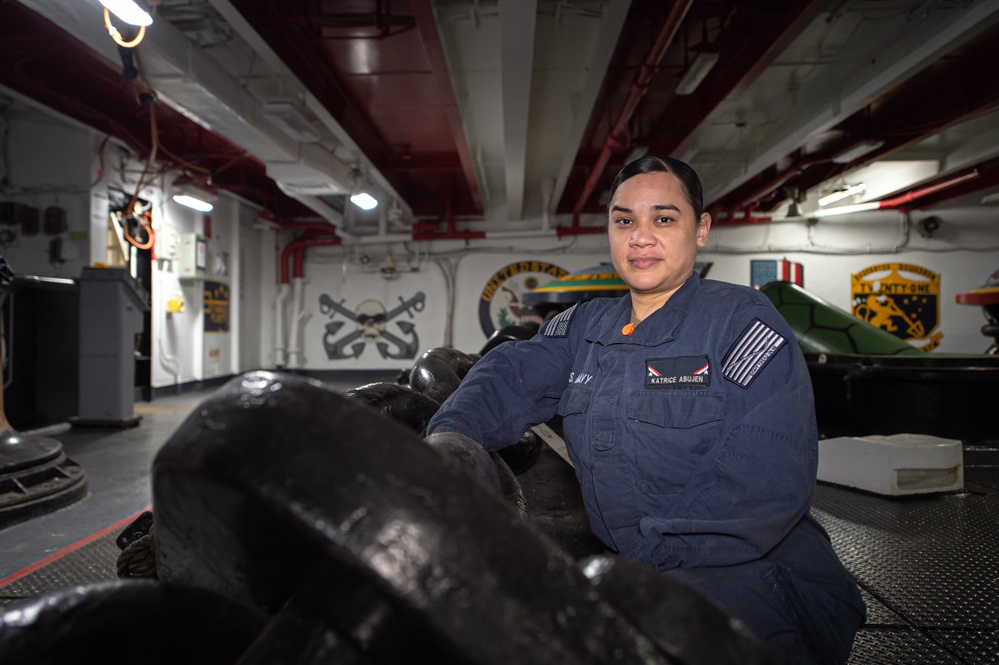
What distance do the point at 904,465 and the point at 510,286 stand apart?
24.9 feet

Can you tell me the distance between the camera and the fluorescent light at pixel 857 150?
5848mm

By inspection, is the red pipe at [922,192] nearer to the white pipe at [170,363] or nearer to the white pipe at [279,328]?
the white pipe at [279,328]

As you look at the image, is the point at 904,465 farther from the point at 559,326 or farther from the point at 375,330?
the point at 375,330

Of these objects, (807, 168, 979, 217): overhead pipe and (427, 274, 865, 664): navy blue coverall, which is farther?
(807, 168, 979, 217): overhead pipe

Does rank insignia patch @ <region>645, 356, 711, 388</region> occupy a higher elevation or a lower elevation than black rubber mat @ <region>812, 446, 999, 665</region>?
higher

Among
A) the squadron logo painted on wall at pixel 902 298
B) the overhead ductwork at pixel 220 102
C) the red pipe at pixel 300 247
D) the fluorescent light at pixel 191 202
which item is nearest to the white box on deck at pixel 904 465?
the overhead ductwork at pixel 220 102

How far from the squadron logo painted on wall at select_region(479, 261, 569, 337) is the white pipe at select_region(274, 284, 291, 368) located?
3.47 meters

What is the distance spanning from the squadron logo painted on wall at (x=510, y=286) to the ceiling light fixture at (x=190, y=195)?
175 inches

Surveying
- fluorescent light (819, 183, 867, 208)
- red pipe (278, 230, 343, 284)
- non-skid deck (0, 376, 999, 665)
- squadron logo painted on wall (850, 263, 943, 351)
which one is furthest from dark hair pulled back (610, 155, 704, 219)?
squadron logo painted on wall (850, 263, 943, 351)

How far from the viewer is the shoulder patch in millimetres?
1347

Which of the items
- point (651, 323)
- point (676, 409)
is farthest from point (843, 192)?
point (676, 409)

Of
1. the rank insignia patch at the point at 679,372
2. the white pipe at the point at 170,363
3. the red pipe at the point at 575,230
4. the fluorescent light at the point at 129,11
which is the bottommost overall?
the white pipe at the point at 170,363

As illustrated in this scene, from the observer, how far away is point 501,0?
10.6ft

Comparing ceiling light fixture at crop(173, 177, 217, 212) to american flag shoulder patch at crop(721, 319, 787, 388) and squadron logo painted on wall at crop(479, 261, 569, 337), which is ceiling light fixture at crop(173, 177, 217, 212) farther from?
american flag shoulder patch at crop(721, 319, 787, 388)
